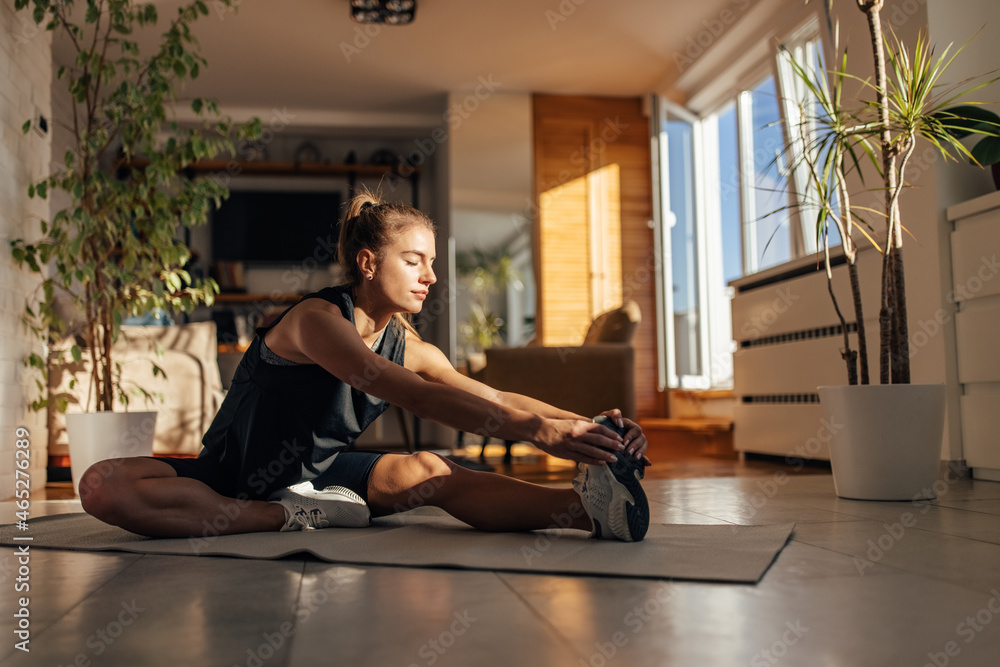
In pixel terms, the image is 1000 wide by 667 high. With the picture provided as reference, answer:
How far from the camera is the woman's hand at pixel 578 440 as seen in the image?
1321 millimetres

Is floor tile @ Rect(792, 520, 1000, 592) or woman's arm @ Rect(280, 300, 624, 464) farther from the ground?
woman's arm @ Rect(280, 300, 624, 464)

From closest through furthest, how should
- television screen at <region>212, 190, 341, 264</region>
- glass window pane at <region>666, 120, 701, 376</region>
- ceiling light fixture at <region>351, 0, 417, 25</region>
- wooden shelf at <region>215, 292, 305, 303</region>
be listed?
ceiling light fixture at <region>351, 0, 417, 25</region>, glass window pane at <region>666, 120, 701, 376</region>, wooden shelf at <region>215, 292, 305, 303</region>, television screen at <region>212, 190, 341, 264</region>

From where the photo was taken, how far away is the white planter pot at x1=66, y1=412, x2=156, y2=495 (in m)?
2.91

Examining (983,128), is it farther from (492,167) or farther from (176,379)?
(492,167)

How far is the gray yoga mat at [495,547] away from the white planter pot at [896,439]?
63 cm

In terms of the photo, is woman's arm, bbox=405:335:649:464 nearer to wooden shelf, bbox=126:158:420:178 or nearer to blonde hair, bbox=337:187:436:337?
blonde hair, bbox=337:187:436:337

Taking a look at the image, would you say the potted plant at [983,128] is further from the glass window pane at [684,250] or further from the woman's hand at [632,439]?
the glass window pane at [684,250]

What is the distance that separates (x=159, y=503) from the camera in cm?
164

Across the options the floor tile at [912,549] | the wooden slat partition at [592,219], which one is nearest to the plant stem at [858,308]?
the floor tile at [912,549]
